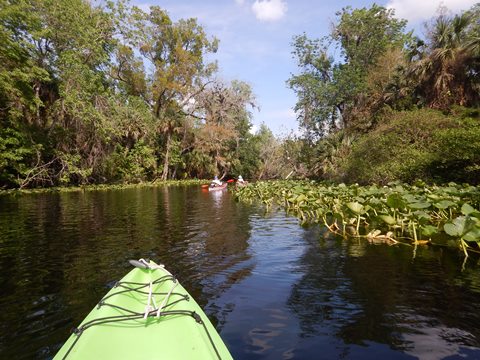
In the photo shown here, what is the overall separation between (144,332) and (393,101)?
81.4ft

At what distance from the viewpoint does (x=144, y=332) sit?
299 cm

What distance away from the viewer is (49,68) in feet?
89.6

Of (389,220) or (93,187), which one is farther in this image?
(93,187)

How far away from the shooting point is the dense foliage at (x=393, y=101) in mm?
16484

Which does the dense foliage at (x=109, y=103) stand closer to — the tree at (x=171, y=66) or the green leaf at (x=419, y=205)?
the tree at (x=171, y=66)

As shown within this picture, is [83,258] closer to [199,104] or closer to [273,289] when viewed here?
[273,289]

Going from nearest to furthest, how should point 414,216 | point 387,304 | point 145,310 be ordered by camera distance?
point 145,310
point 387,304
point 414,216

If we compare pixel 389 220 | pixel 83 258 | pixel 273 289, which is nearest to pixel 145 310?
pixel 273 289

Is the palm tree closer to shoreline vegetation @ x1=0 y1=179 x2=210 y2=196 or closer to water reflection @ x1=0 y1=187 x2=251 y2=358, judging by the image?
water reflection @ x1=0 y1=187 x2=251 y2=358

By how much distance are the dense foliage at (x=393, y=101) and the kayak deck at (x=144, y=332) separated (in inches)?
555

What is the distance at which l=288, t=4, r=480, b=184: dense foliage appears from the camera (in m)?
16.5

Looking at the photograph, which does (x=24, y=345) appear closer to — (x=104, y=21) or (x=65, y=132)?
(x=65, y=132)

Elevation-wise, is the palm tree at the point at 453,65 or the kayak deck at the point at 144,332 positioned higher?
the palm tree at the point at 453,65

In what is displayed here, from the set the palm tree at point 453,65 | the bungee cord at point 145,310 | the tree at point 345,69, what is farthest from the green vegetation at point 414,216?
the tree at point 345,69
